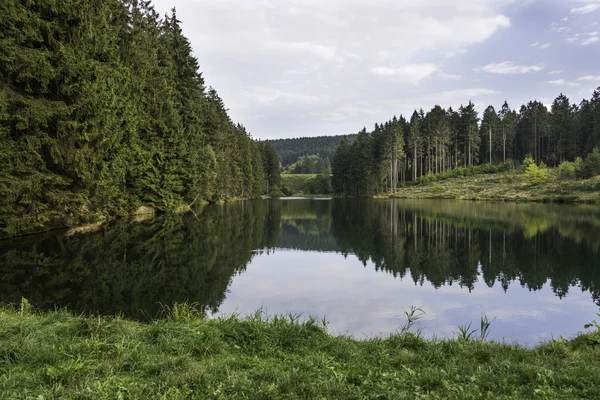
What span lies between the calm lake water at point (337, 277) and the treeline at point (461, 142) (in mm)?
63171

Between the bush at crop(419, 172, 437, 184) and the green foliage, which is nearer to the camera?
the bush at crop(419, 172, 437, 184)

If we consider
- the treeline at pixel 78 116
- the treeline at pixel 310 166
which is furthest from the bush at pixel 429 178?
the treeline at pixel 310 166

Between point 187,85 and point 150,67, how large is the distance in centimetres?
842

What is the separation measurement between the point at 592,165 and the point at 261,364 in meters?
67.3

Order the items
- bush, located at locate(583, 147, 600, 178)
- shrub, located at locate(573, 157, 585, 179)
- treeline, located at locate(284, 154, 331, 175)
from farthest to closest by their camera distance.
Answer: treeline, located at locate(284, 154, 331, 175)
shrub, located at locate(573, 157, 585, 179)
bush, located at locate(583, 147, 600, 178)

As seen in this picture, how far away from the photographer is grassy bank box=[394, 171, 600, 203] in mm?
50094

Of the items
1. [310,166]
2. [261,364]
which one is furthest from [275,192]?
[261,364]

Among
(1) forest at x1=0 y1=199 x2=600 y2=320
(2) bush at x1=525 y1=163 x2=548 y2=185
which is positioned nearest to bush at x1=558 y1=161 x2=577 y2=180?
(2) bush at x1=525 y1=163 x2=548 y2=185

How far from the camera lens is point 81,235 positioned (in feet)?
61.2

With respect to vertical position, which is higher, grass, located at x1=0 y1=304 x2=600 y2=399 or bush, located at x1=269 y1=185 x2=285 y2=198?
bush, located at x1=269 y1=185 x2=285 y2=198

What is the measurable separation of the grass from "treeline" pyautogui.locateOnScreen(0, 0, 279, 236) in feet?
43.4

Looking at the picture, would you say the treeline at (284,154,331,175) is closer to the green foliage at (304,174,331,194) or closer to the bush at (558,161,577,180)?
the green foliage at (304,174,331,194)

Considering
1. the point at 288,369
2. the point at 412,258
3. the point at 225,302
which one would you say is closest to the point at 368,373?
the point at 288,369

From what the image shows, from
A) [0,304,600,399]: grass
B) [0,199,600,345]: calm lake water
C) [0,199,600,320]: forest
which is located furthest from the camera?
[0,199,600,320]: forest
